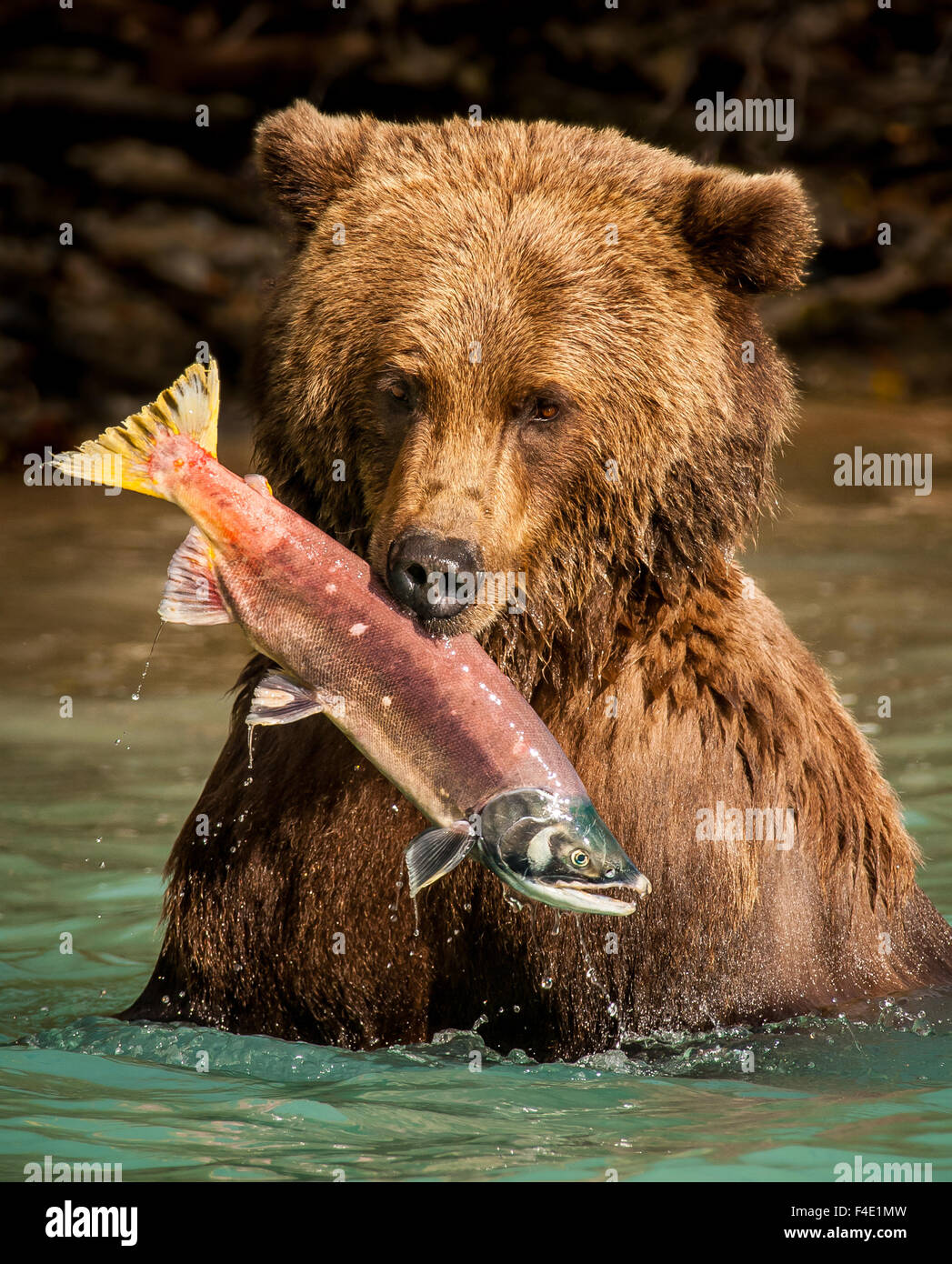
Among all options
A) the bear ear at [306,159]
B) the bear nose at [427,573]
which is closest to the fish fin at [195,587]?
the bear nose at [427,573]

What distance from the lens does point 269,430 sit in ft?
15.6

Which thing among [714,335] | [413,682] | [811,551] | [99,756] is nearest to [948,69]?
[811,551]

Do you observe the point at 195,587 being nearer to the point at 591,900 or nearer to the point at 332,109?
the point at 591,900

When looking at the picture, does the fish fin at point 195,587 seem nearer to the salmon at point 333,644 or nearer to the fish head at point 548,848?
the salmon at point 333,644

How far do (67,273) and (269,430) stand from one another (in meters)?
10.7

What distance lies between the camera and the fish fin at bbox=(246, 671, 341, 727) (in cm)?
379

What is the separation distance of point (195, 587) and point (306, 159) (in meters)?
1.43

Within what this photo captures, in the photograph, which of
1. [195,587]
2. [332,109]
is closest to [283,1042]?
[195,587]

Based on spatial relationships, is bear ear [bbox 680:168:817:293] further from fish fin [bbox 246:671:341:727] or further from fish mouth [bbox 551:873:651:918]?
fish mouth [bbox 551:873:651:918]

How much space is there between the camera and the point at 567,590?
466cm

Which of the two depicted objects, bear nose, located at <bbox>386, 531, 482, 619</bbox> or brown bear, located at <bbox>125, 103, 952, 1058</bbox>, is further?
Result: brown bear, located at <bbox>125, 103, 952, 1058</bbox>

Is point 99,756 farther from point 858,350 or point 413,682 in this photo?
point 858,350

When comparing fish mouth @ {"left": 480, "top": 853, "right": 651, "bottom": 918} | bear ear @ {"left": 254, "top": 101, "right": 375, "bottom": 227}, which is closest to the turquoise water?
fish mouth @ {"left": 480, "top": 853, "right": 651, "bottom": 918}

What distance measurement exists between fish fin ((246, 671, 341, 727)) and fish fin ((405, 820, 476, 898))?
0.35 m
